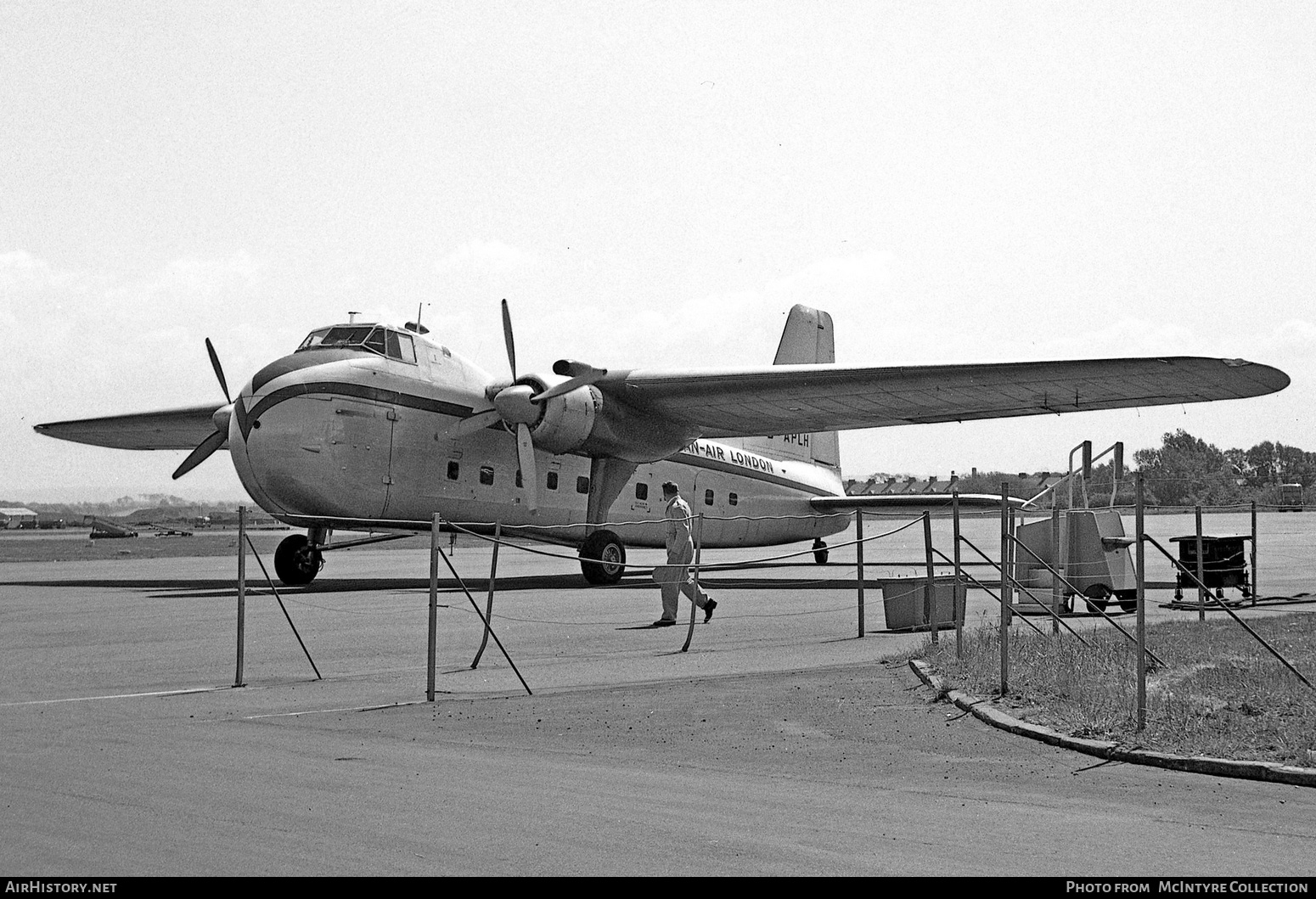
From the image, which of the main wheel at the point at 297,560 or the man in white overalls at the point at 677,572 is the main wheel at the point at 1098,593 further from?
the main wheel at the point at 297,560

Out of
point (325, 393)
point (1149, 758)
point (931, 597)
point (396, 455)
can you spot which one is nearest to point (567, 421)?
point (396, 455)

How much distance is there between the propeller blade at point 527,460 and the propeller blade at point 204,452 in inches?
251

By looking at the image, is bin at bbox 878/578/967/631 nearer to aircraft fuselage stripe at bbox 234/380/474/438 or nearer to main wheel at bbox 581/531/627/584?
main wheel at bbox 581/531/627/584

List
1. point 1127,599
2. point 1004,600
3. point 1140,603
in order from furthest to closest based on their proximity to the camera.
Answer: point 1127,599 → point 1004,600 → point 1140,603

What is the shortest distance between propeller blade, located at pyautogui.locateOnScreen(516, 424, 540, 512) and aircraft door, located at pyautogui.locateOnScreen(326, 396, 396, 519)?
2856 mm

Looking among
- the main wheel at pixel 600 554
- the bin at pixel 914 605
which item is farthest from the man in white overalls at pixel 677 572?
the main wheel at pixel 600 554

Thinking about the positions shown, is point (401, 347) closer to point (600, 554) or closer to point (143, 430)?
point (600, 554)

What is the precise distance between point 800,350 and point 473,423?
13.0 metres

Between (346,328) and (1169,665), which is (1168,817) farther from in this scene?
(346,328)

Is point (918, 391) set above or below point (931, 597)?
above

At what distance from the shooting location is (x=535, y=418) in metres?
24.0

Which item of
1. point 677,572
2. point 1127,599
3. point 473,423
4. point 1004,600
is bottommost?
point 1127,599

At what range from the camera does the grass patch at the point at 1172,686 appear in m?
7.54

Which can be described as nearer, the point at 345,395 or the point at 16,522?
the point at 345,395
